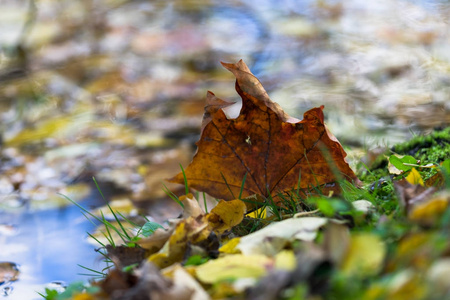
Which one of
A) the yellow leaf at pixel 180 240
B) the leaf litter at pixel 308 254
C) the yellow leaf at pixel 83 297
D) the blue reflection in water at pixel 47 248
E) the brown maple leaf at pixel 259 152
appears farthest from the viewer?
the blue reflection in water at pixel 47 248

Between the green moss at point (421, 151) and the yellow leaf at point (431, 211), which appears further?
the green moss at point (421, 151)

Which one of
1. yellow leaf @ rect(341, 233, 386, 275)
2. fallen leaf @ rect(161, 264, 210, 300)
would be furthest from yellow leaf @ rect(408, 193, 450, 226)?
fallen leaf @ rect(161, 264, 210, 300)

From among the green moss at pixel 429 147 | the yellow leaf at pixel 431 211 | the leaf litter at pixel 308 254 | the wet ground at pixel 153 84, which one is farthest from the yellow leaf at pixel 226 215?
the wet ground at pixel 153 84

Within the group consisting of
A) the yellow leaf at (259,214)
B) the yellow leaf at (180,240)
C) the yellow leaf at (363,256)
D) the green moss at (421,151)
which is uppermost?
the yellow leaf at (363,256)

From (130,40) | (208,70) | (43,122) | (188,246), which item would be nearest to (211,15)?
(130,40)

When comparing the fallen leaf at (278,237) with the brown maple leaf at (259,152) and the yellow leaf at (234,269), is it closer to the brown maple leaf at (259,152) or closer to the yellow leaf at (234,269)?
the yellow leaf at (234,269)

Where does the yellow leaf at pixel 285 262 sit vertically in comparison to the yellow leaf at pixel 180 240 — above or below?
above

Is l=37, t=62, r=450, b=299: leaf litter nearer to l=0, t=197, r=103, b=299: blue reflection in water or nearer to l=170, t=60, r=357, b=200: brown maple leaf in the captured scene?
l=170, t=60, r=357, b=200: brown maple leaf

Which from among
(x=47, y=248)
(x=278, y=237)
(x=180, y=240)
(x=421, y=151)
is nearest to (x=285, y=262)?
(x=278, y=237)
